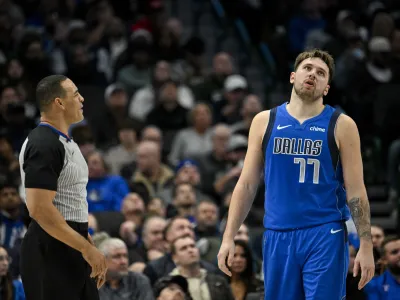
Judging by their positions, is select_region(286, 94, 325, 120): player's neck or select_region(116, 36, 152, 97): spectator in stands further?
select_region(116, 36, 152, 97): spectator in stands

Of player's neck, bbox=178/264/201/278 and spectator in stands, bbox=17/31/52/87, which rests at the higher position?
spectator in stands, bbox=17/31/52/87

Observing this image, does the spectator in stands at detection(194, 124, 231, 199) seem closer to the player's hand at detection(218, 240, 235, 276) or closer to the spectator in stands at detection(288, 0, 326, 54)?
the spectator in stands at detection(288, 0, 326, 54)

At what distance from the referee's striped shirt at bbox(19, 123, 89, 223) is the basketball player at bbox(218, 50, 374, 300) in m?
0.92

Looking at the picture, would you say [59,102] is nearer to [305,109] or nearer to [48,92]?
[48,92]

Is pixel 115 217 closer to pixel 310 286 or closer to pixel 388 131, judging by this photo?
pixel 388 131

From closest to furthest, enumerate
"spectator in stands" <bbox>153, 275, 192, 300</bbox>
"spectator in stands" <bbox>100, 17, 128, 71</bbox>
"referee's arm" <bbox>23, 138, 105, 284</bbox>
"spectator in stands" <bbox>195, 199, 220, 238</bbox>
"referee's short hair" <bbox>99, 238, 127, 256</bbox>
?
"referee's arm" <bbox>23, 138, 105, 284</bbox>
"spectator in stands" <bbox>153, 275, 192, 300</bbox>
"referee's short hair" <bbox>99, 238, 127, 256</bbox>
"spectator in stands" <bbox>195, 199, 220, 238</bbox>
"spectator in stands" <bbox>100, 17, 128, 71</bbox>

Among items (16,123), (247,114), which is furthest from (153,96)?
(16,123)

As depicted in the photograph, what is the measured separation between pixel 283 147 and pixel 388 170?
652 cm

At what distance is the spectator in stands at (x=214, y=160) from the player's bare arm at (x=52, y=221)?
22.3ft

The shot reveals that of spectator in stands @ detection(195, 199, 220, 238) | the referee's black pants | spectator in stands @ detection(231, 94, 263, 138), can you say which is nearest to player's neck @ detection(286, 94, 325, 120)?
the referee's black pants

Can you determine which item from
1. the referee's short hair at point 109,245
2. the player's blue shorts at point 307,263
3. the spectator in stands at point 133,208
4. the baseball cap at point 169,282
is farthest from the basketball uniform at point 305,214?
the spectator in stands at point 133,208

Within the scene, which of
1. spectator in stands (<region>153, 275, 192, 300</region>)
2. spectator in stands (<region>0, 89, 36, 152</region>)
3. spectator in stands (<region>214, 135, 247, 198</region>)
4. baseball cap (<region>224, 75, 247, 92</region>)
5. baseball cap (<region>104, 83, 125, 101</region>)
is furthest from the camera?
baseball cap (<region>224, 75, 247, 92</region>)

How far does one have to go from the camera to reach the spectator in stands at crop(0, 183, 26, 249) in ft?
32.8

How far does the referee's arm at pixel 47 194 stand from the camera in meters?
5.11
